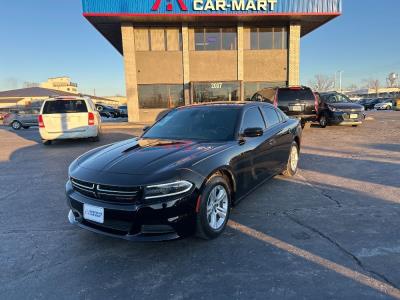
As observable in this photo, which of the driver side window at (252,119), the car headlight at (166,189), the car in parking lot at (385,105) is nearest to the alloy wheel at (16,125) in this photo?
the driver side window at (252,119)

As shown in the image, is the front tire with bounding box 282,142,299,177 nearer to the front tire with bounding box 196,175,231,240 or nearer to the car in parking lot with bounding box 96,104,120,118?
the front tire with bounding box 196,175,231,240

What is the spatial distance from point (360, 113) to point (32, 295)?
14447 mm

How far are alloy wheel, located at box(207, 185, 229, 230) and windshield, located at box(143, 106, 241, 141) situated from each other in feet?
2.79

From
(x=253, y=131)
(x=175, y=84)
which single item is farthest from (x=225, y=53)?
(x=253, y=131)

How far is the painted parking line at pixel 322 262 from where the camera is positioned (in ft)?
8.24

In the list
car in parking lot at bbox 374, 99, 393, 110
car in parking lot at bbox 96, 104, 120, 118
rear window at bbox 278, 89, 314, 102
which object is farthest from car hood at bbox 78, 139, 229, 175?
car in parking lot at bbox 374, 99, 393, 110

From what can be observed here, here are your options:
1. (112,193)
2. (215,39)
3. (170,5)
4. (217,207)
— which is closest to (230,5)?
(215,39)

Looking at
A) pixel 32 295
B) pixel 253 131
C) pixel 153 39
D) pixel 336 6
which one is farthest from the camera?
pixel 153 39

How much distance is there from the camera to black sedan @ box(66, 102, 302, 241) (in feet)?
9.59

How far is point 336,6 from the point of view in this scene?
62.3 ft

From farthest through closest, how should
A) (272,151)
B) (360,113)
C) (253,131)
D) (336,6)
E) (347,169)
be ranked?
(336,6) → (360,113) → (347,169) → (272,151) → (253,131)

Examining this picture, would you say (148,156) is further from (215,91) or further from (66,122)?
(215,91)

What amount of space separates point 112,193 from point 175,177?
649 mm

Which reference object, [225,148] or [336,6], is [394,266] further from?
[336,6]
